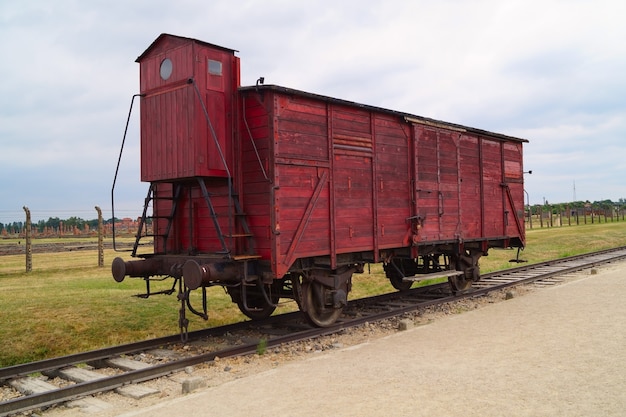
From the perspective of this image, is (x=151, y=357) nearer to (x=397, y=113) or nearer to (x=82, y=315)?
(x=82, y=315)

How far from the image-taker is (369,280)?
17.5 m

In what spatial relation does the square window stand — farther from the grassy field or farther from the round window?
the grassy field

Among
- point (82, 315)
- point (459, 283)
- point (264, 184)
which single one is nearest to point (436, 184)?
point (459, 283)

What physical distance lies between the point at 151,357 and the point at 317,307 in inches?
122

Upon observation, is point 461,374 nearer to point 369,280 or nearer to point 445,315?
point 445,315

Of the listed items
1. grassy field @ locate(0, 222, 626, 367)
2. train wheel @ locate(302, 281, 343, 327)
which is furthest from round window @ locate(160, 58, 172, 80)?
grassy field @ locate(0, 222, 626, 367)

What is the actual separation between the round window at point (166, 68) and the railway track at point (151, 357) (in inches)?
175

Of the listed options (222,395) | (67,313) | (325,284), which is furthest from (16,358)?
(325,284)

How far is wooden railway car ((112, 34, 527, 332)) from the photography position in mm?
8367

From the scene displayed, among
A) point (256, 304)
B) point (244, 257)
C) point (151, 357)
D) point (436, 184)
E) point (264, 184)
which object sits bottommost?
point (151, 357)

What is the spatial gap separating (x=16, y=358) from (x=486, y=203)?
1134cm

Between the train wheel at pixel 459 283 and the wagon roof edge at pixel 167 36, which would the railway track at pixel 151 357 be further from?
A: the wagon roof edge at pixel 167 36

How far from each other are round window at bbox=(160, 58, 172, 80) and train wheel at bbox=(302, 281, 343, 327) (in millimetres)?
4390

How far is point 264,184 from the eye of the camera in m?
8.48
